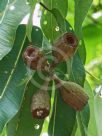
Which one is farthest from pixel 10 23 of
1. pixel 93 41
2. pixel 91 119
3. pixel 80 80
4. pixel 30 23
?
pixel 93 41

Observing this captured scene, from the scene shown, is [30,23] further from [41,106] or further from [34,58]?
[41,106]

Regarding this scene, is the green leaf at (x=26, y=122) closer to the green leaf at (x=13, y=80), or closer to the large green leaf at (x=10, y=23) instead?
the green leaf at (x=13, y=80)

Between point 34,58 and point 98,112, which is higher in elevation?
point 34,58

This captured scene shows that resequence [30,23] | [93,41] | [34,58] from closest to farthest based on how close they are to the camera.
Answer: [34,58] → [30,23] → [93,41]

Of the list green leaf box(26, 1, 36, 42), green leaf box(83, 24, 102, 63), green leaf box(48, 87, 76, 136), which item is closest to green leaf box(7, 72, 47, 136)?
green leaf box(48, 87, 76, 136)

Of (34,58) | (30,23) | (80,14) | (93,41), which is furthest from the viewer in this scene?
(93,41)

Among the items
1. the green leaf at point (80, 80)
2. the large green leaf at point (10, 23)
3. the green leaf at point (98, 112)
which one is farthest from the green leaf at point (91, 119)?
the large green leaf at point (10, 23)

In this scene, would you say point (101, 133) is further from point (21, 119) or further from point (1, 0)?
point (1, 0)
